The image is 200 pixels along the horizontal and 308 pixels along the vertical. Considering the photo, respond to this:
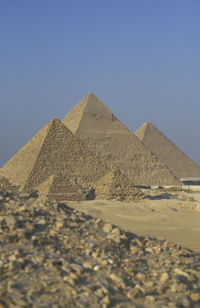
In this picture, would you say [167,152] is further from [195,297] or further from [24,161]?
[195,297]

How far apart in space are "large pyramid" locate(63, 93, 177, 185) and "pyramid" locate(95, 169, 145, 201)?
34487 mm

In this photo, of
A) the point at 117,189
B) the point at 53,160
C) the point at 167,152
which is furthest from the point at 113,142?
the point at 117,189

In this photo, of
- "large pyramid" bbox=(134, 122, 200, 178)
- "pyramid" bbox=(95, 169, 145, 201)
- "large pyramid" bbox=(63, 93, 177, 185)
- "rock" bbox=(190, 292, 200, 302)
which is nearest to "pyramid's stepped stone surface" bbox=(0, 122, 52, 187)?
"pyramid" bbox=(95, 169, 145, 201)

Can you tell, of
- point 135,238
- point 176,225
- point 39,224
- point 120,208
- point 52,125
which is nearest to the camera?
point 39,224

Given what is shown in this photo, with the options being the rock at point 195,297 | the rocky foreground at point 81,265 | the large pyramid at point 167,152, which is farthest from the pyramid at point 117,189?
the large pyramid at point 167,152

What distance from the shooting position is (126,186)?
73.4 ft

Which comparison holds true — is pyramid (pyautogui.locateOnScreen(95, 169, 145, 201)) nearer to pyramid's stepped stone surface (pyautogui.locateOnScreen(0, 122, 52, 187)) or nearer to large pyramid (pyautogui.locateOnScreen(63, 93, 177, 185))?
pyramid's stepped stone surface (pyautogui.locateOnScreen(0, 122, 52, 187))

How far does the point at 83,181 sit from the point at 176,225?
2105 cm

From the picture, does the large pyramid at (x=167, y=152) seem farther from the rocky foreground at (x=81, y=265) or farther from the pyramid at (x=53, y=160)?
the rocky foreground at (x=81, y=265)

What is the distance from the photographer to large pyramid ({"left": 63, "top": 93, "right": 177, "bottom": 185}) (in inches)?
2297

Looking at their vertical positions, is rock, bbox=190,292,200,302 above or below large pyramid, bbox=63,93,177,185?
below

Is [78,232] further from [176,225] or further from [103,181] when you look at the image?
[103,181]

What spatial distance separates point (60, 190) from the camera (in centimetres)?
2130

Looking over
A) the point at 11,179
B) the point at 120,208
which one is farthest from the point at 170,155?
the point at 120,208
